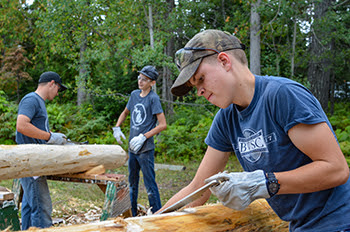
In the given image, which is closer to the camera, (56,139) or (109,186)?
(56,139)

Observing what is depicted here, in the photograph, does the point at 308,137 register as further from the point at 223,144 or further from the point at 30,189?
the point at 30,189

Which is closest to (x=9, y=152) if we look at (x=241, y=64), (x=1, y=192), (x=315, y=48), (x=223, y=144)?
(x=1, y=192)

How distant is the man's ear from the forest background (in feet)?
20.6

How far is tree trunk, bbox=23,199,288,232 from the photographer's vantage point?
1.71m

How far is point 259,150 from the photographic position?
166cm

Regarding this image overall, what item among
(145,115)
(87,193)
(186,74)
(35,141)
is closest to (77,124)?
(87,193)

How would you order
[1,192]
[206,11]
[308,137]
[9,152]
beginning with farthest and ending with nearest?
[206,11]
[9,152]
[1,192]
[308,137]

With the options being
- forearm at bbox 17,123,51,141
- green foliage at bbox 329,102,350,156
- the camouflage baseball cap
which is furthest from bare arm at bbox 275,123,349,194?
green foliage at bbox 329,102,350,156

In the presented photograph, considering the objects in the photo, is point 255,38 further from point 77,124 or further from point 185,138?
point 77,124

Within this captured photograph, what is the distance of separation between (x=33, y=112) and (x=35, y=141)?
0.46 metres

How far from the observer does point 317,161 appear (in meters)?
1.45

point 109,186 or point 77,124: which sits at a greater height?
point 77,124

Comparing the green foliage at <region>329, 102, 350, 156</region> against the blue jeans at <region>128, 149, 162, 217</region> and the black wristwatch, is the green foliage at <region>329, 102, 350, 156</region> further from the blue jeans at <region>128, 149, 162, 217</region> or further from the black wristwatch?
the black wristwatch

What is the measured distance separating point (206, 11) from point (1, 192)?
856 centimetres
